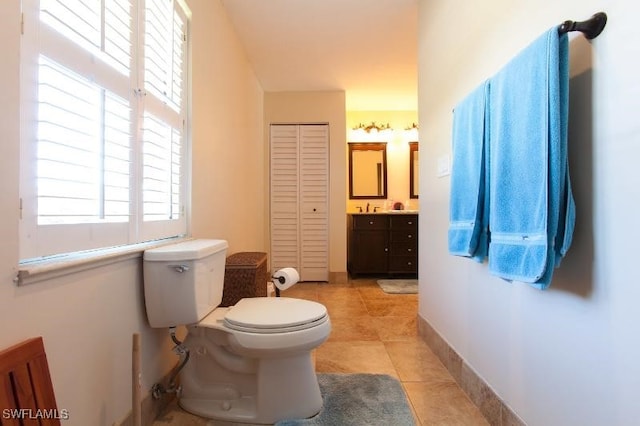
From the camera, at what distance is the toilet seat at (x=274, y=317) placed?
1.33m

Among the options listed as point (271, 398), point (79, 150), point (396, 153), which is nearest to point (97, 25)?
point (79, 150)

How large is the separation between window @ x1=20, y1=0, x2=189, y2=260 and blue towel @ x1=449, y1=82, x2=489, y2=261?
133 centimetres

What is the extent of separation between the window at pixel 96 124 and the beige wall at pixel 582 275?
142cm

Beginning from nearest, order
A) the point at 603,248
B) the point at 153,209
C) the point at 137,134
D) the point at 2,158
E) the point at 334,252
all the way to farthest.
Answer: the point at 2,158
the point at 603,248
the point at 137,134
the point at 153,209
the point at 334,252

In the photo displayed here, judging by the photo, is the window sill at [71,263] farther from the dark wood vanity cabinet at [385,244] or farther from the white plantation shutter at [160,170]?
the dark wood vanity cabinet at [385,244]

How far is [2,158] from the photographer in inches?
29.1

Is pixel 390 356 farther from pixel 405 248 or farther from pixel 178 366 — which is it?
pixel 405 248

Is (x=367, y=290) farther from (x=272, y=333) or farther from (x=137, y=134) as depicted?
(x=137, y=134)

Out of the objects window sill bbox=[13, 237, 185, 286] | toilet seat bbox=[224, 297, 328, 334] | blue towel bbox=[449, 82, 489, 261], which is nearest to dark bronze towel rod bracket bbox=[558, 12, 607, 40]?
blue towel bbox=[449, 82, 489, 261]

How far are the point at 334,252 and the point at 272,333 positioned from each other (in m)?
2.92

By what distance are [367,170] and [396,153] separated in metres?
0.48

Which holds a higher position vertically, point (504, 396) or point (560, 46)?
point (560, 46)

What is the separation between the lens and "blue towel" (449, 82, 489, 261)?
53.0 inches

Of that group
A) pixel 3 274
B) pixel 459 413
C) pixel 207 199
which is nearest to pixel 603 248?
pixel 459 413
